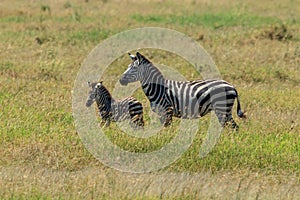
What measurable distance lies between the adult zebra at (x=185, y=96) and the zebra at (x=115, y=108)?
34 cm

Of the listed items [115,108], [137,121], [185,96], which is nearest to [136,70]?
[115,108]

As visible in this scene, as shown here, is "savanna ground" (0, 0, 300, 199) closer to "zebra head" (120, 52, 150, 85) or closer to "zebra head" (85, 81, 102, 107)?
"zebra head" (85, 81, 102, 107)

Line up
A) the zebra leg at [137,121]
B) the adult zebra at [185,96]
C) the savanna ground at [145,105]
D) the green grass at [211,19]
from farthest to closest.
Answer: the green grass at [211,19] → the adult zebra at [185,96] → the zebra leg at [137,121] → the savanna ground at [145,105]

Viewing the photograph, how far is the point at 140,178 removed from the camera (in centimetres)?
877

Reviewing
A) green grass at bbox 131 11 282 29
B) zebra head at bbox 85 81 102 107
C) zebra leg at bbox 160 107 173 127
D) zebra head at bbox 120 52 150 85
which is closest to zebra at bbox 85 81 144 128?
zebra head at bbox 85 81 102 107

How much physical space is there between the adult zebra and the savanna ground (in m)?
0.40

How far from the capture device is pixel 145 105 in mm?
13531

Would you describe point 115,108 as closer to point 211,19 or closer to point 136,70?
point 136,70

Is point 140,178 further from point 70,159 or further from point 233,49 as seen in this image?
point 233,49

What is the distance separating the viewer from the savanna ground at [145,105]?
27.8 ft

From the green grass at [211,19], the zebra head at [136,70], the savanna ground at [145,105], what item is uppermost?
the zebra head at [136,70]

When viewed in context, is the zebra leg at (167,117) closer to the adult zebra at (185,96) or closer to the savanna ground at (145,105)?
the adult zebra at (185,96)

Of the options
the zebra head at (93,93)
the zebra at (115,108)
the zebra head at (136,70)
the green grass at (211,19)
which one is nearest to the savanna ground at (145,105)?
the green grass at (211,19)

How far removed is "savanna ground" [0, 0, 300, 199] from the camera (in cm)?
848
